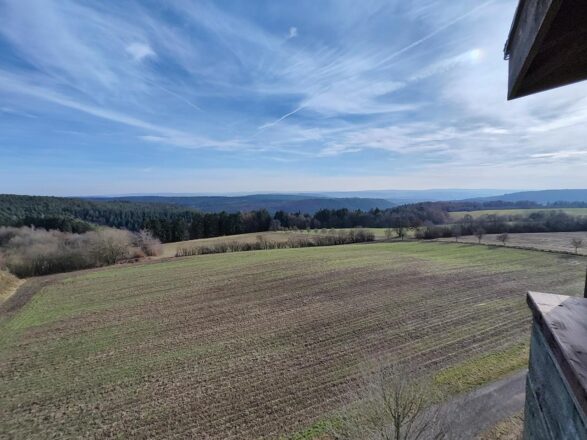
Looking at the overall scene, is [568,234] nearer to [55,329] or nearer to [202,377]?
[202,377]

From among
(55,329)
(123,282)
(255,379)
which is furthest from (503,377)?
(123,282)

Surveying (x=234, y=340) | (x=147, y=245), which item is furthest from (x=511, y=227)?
(x=147, y=245)

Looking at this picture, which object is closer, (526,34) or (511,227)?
(526,34)

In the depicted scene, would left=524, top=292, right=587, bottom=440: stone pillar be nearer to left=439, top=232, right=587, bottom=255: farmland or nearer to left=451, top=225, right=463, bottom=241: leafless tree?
left=439, top=232, right=587, bottom=255: farmland

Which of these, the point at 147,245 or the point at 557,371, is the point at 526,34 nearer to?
the point at 557,371

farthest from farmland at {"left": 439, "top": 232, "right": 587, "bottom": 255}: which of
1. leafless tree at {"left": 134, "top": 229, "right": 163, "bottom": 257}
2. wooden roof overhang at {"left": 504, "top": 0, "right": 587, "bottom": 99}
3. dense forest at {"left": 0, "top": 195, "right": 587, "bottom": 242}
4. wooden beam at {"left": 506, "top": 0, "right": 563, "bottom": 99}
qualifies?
wooden beam at {"left": 506, "top": 0, "right": 563, "bottom": 99}

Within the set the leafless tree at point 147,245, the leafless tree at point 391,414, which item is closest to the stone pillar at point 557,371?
the leafless tree at point 391,414
